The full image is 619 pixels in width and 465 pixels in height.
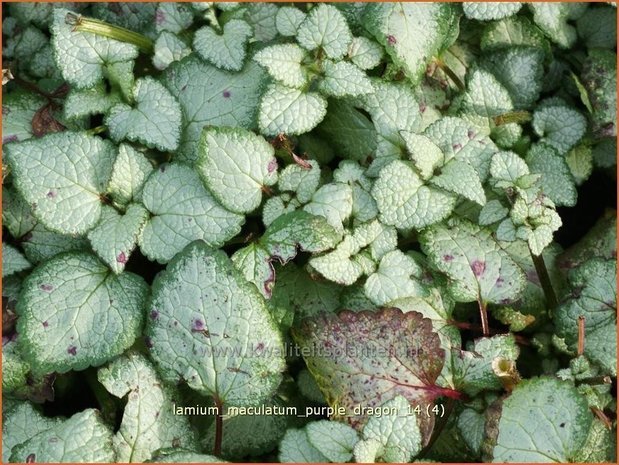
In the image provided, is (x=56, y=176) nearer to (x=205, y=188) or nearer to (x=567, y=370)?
(x=205, y=188)

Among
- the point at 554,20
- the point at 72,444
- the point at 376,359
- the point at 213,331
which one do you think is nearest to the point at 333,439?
the point at 376,359

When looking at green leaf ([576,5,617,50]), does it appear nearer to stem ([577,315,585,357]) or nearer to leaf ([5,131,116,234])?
stem ([577,315,585,357])

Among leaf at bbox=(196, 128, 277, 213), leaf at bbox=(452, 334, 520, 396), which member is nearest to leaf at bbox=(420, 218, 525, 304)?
leaf at bbox=(452, 334, 520, 396)

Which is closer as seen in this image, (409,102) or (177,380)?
(177,380)

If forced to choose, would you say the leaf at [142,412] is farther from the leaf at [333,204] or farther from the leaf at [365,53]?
the leaf at [365,53]

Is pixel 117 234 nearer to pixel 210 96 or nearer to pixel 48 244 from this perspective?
pixel 48 244

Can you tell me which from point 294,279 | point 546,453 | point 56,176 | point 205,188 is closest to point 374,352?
point 294,279
